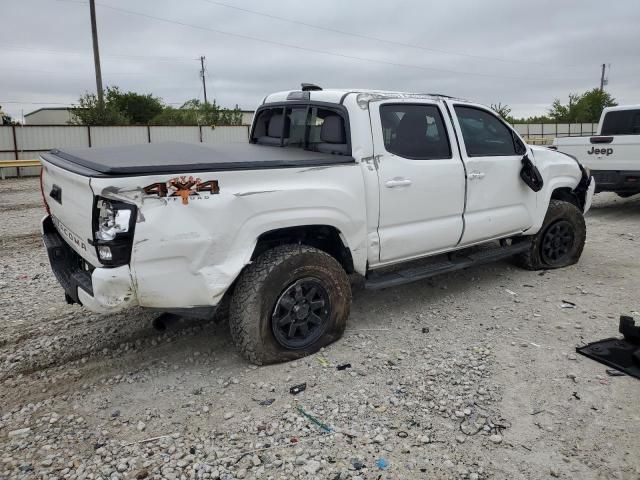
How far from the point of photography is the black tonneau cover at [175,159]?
290cm

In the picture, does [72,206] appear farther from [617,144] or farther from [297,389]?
[617,144]

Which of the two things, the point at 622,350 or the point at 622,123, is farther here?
the point at 622,123

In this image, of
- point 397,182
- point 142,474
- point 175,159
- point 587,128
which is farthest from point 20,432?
point 587,128

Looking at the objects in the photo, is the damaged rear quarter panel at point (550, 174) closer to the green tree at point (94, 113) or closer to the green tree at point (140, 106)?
the green tree at point (94, 113)

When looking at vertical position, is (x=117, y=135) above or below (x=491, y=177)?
above

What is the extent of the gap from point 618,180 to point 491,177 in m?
5.26

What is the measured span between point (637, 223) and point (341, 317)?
6905mm

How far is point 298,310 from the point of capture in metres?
3.58

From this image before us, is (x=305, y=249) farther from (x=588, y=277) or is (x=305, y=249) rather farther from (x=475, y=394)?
(x=588, y=277)

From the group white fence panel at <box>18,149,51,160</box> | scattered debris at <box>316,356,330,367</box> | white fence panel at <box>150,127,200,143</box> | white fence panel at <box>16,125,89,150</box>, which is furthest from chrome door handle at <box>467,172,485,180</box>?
white fence panel at <box>18,149,51,160</box>

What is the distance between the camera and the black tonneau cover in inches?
114

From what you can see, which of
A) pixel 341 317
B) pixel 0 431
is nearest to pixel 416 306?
pixel 341 317

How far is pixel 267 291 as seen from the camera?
11.0ft

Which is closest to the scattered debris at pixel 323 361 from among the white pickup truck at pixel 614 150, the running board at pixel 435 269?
the running board at pixel 435 269
